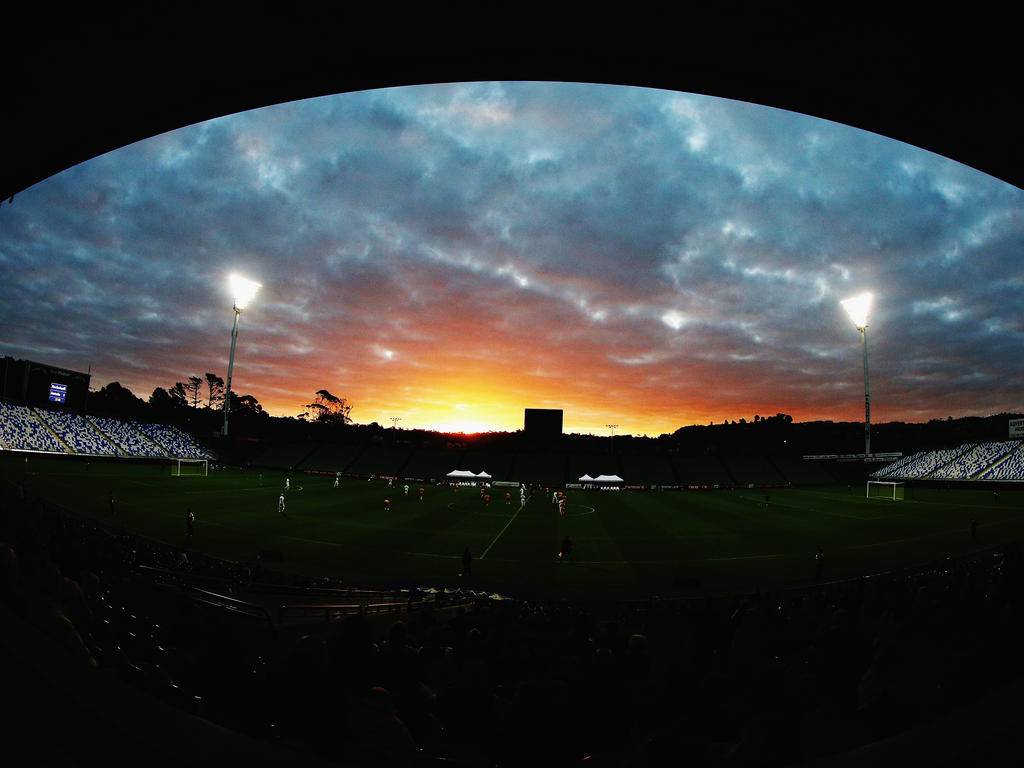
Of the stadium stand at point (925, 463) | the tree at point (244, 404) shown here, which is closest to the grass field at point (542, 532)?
the stadium stand at point (925, 463)

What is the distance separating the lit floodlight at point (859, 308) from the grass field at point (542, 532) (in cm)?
1639

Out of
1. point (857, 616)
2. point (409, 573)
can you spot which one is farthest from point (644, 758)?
point (409, 573)

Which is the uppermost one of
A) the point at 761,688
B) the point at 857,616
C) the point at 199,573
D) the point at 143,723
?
the point at 143,723

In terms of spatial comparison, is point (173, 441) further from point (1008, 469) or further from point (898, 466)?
point (1008, 469)

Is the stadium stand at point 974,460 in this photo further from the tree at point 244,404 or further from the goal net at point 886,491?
the tree at point 244,404

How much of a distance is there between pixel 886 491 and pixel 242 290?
230 ft

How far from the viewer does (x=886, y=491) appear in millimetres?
53875

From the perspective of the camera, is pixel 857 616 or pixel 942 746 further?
pixel 857 616

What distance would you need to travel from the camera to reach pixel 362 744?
2.46m

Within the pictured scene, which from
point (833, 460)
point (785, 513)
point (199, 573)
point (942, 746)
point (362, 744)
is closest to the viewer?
point (942, 746)

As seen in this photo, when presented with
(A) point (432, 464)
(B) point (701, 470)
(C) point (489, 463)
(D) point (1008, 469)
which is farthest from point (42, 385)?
(D) point (1008, 469)

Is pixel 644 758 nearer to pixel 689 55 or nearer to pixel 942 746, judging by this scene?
pixel 942 746

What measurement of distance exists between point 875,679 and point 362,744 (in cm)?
384

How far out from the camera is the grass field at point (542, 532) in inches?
748
